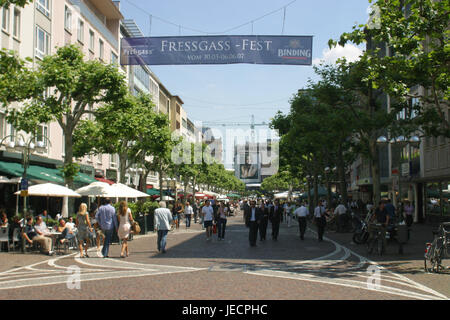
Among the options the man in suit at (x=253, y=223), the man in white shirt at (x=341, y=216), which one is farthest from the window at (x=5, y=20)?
the man in white shirt at (x=341, y=216)

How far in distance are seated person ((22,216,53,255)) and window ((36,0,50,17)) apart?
56.0ft

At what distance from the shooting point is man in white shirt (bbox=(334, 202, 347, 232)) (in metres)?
28.2

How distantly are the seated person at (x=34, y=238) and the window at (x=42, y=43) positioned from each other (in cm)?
1490

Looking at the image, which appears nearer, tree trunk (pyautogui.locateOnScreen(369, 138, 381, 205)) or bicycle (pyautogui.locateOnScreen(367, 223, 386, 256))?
bicycle (pyautogui.locateOnScreen(367, 223, 386, 256))

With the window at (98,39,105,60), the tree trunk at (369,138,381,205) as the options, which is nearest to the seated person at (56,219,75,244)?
the tree trunk at (369,138,381,205)

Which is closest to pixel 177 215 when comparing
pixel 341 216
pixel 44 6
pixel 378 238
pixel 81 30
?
pixel 341 216

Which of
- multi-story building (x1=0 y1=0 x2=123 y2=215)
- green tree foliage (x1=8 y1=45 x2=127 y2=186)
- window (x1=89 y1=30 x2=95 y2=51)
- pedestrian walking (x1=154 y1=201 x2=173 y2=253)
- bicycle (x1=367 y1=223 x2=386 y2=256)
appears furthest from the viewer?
window (x1=89 y1=30 x2=95 y2=51)

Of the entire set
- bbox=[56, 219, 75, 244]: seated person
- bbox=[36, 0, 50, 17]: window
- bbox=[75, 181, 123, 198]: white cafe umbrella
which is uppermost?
bbox=[36, 0, 50, 17]: window

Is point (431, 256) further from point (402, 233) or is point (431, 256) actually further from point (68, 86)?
point (68, 86)

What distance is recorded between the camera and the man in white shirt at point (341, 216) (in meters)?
28.2

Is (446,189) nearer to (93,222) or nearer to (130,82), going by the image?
(93,222)

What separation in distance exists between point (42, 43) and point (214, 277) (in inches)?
991

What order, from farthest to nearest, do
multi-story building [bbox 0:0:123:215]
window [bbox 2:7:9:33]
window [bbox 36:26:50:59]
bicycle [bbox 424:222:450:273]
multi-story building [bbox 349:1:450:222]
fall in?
window [bbox 36:26:50:59] → multi-story building [bbox 349:1:450:222] → multi-story building [bbox 0:0:123:215] → window [bbox 2:7:9:33] → bicycle [bbox 424:222:450:273]

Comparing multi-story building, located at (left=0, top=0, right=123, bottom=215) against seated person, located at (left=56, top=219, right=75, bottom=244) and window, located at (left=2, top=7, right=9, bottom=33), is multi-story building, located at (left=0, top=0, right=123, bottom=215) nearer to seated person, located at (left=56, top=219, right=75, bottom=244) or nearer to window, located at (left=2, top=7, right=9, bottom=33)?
window, located at (left=2, top=7, right=9, bottom=33)
